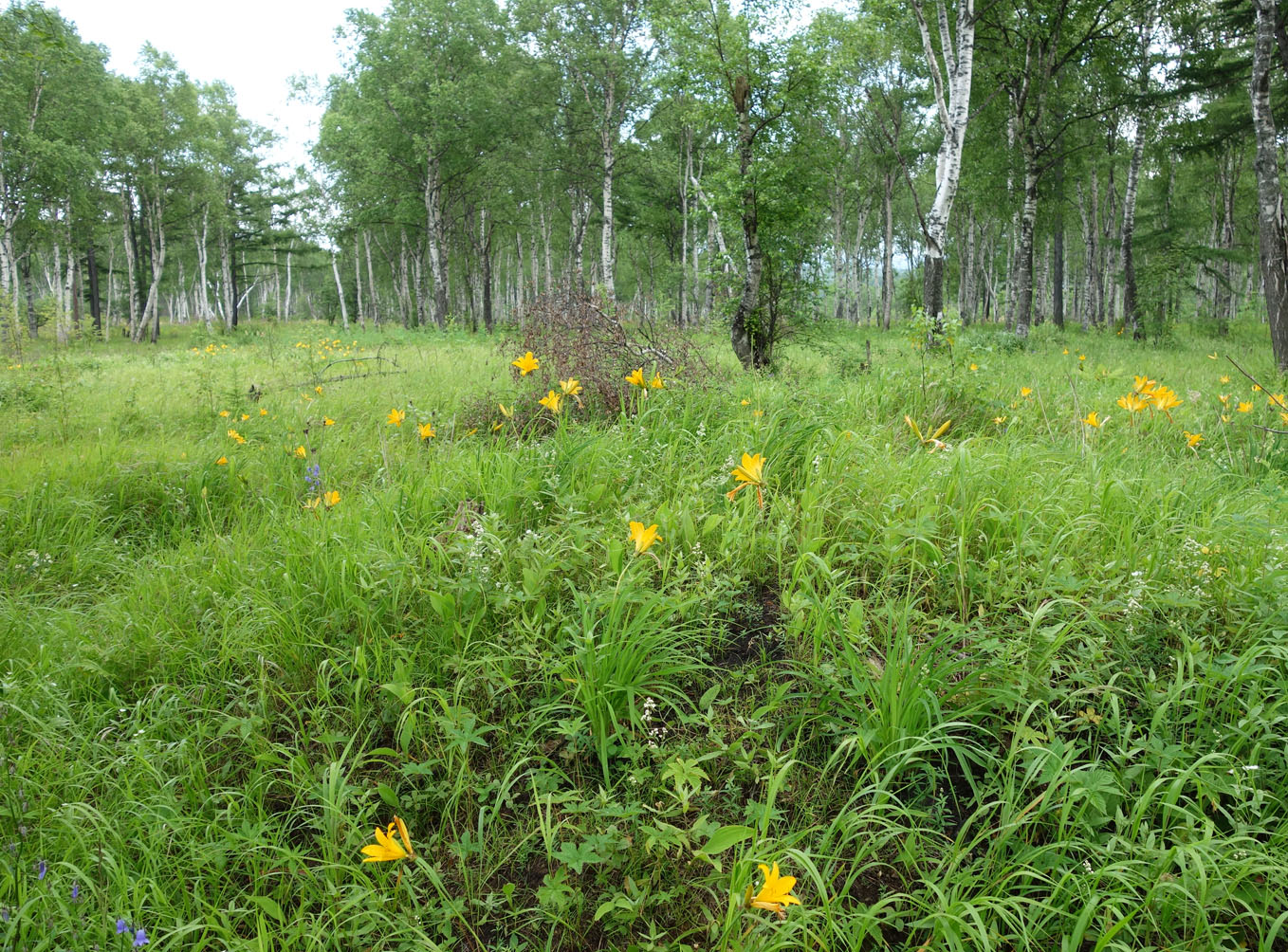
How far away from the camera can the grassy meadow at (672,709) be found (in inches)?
54.1

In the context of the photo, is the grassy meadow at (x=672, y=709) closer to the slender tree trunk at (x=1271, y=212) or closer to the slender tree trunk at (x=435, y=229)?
the slender tree trunk at (x=1271, y=212)

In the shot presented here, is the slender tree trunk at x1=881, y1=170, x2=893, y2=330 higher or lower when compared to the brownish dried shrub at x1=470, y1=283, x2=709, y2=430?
higher

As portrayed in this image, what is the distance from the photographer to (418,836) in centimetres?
162

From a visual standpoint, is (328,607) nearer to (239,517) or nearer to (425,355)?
(239,517)

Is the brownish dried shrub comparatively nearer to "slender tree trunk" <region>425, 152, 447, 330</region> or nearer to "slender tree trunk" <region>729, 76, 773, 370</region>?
"slender tree trunk" <region>729, 76, 773, 370</region>

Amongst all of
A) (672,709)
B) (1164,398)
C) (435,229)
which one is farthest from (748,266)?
(435,229)

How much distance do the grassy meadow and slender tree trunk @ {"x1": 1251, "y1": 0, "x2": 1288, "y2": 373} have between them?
540 cm


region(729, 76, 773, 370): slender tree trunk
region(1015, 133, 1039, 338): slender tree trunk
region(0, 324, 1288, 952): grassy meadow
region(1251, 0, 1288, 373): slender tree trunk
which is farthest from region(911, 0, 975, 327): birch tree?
region(0, 324, 1288, 952): grassy meadow

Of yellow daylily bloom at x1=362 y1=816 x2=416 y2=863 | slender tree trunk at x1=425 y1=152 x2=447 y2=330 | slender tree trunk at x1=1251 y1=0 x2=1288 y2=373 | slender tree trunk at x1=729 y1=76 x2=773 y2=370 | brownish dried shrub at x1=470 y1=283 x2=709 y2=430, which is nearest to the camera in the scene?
yellow daylily bloom at x1=362 y1=816 x2=416 y2=863

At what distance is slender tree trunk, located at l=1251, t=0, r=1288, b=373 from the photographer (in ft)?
22.2

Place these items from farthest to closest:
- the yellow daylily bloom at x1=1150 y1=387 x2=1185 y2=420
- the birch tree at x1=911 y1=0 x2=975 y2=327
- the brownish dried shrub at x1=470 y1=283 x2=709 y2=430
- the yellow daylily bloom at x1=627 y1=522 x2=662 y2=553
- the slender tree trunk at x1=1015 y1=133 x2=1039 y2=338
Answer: the slender tree trunk at x1=1015 y1=133 x2=1039 y2=338
the birch tree at x1=911 y1=0 x2=975 y2=327
the brownish dried shrub at x1=470 y1=283 x2=709 y2=430
the yellow daylily bloom at x1=1150 y1=387 x2=1185 y2=420
the yellow daylily bloom at x1=627 y1=522 x2=662 y2=553

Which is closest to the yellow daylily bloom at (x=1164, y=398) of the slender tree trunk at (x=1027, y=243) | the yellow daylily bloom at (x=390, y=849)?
the yellow daylily bloom at (x=390, y=849)

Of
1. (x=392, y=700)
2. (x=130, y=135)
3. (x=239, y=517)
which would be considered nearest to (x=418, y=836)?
(x=392, y=700)

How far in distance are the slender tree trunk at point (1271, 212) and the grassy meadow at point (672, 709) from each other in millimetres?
5400
